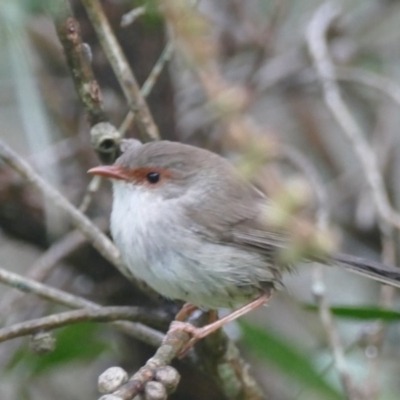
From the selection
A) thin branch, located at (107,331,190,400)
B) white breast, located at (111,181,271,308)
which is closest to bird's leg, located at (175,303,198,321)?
white breast, located at (111,181,271,308)

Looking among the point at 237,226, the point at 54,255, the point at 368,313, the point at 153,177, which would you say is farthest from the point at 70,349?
the point at 368,313

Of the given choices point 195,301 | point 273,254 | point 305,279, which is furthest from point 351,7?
point 195,301

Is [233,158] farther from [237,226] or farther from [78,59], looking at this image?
[78,59]

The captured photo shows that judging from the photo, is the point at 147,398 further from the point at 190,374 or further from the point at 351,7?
the point at 351,7

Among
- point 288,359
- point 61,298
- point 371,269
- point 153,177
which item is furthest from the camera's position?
point 288,359

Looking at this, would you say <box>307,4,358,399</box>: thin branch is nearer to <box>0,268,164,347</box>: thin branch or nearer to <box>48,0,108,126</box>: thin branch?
<box>0,268,164,347</box>: thin branch

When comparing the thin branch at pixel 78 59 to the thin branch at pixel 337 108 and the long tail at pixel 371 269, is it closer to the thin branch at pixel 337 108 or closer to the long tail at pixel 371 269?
the long tail at pixel 371 269

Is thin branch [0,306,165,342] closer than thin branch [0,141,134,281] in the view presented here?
Yes
